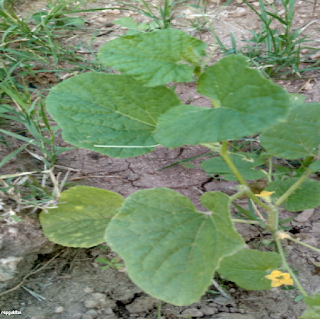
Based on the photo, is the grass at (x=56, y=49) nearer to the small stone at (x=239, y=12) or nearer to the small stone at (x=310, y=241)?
the small stone at (x=239, y=12)

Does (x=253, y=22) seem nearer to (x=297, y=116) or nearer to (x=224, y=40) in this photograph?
(x=224, y=40)

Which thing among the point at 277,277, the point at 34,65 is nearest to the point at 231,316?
the point at 277,277

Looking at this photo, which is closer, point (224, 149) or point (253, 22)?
point (224, 149)

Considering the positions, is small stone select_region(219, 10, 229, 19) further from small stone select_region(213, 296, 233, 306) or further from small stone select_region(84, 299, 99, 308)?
small stone select_region(84, 299, 99, 308)

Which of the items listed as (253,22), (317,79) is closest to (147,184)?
(317,79)

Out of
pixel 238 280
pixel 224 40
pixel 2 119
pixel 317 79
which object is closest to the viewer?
pixel 238 280

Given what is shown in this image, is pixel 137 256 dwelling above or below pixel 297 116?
below
